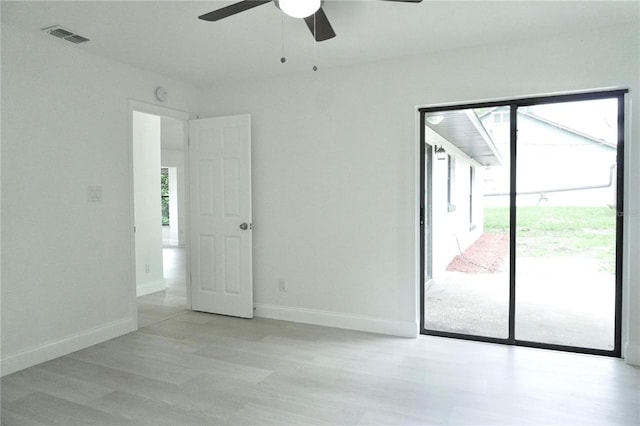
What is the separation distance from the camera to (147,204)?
18.1 feet

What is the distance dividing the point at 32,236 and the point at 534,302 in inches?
179

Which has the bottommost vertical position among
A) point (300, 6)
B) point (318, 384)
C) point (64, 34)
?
point (318, 384)

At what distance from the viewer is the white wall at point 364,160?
3.08 metres

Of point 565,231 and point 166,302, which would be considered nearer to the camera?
point 565,231

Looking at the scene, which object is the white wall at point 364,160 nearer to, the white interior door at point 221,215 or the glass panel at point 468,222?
the white interior door at point 221,215

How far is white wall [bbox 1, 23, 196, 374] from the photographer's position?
115 inches

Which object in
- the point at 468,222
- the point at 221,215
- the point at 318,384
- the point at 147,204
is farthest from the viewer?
the point at 147,204

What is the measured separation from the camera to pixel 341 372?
2898mm

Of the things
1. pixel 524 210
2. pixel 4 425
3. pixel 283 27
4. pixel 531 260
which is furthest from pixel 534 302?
pixel 4 425

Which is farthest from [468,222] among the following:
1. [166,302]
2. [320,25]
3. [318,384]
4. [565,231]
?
[166,302]

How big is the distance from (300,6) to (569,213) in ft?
9.38

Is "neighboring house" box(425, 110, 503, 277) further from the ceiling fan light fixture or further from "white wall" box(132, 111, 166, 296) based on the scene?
"white wall" box(132, 111, 166, 296)

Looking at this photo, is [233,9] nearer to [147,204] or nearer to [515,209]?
[515,209]

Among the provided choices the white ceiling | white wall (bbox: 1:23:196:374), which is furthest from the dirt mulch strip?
white wall (bbox: 1:23:196:374)
